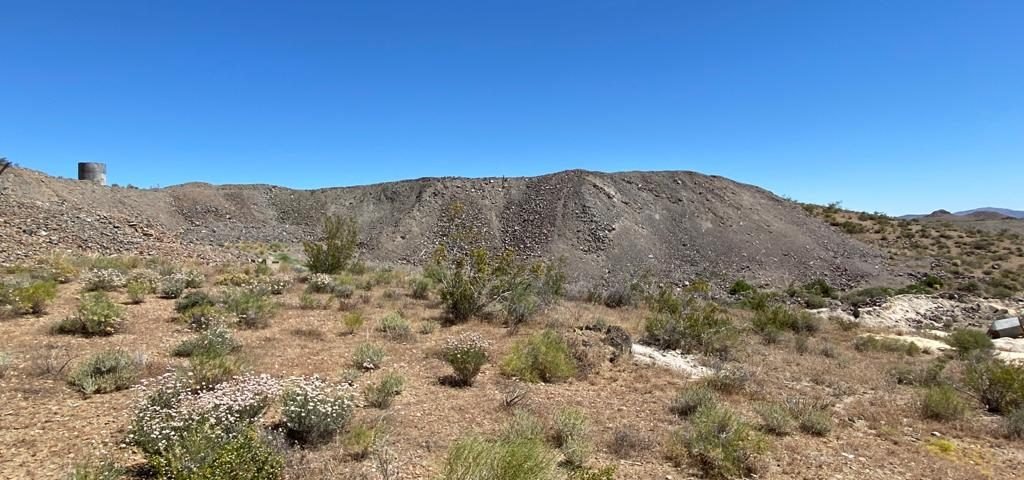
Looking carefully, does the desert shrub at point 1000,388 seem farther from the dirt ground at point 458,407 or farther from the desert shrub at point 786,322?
the desert shrub at point 786,322

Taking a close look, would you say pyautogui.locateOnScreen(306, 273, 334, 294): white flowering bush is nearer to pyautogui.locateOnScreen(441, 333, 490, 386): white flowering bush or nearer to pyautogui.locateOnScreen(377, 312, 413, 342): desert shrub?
pyautogui.locateOnScreen(377, 312, 413, 342): desert shrub

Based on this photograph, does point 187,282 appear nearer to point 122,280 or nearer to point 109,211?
point 122,280

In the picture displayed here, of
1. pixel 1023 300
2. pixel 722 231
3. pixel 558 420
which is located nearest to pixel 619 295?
pixel 558 420

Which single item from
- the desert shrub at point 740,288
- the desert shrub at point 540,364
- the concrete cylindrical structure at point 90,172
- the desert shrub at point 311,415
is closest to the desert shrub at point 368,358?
the desert shrub at point 540,364

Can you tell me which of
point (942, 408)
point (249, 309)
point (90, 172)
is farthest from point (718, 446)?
point (90, 172)

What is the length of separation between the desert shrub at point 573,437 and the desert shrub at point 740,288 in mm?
20292

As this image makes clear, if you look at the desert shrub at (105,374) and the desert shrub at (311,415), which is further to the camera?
the desert shrub at (105,374)

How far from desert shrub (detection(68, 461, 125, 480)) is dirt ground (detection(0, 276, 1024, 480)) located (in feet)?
0.69

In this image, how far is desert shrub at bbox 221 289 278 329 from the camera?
33.2 ft

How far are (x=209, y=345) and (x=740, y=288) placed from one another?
2255 centimetres

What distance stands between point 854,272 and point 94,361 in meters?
32.5

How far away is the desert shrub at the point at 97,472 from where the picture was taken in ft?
12.2

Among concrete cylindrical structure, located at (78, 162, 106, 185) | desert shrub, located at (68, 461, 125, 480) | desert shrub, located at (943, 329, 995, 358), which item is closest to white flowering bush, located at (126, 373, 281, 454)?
desert shrub, located at (68, 461, 125, 480)

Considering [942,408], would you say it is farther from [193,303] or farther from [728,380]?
[193,303]
